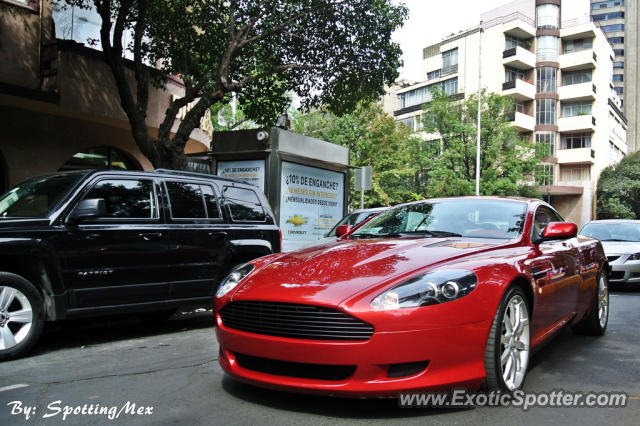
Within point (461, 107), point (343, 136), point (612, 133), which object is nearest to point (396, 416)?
point (343, 136)

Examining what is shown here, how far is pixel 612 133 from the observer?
60.8 metres

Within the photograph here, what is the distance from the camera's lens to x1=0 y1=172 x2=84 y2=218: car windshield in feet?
17.6

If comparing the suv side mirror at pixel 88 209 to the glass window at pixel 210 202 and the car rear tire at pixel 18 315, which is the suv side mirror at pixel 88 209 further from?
the glass window at pixel 210 202

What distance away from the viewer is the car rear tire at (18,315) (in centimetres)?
486

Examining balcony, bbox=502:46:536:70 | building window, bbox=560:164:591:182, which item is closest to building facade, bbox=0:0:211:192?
balcony, bbox=502:46:536:70

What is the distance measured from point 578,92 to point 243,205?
170 ft

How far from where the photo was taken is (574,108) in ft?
172

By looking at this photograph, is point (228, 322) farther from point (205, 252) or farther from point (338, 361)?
point (205, 252)

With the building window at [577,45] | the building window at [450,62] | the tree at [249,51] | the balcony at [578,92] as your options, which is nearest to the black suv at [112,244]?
the tree at [249,51]

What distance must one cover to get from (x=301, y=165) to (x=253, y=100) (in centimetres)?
410

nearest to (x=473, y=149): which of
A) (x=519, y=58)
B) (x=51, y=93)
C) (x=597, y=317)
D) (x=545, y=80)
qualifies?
(x=519, y=58)

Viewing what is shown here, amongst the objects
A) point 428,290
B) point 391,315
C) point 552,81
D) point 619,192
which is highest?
point 552,81

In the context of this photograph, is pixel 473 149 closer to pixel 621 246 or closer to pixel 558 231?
pixel 621 246

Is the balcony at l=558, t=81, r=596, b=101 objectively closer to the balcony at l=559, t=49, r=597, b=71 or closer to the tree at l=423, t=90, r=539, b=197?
the balcony at l=559, t=49, r=597, b=71
